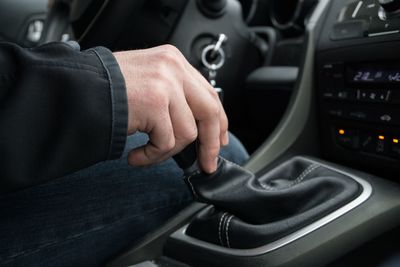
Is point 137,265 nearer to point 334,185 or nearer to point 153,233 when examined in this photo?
point 153,233

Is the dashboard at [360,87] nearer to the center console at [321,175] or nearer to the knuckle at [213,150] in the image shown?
the center console at [321,175]

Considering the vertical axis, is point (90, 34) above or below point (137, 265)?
above

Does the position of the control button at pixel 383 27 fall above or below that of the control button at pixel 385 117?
above

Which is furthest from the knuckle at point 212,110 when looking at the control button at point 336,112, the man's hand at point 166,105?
the control button at point 336,112

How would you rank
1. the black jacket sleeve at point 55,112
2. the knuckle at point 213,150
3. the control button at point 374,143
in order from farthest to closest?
1. the control button at point 374,143
2. the knuckle at point 213,150
3. the black jacket sleeve at point 55,112

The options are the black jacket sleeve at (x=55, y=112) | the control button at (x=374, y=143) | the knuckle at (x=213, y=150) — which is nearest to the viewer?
the black jacket sleeve at (x=55, y=112)

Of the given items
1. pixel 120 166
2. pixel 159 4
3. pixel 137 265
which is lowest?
pixel 137 265

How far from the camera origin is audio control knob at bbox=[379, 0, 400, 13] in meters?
0.62

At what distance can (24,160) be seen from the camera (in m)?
0.43

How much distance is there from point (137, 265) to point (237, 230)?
16cm

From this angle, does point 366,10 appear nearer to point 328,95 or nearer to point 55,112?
point 328,95

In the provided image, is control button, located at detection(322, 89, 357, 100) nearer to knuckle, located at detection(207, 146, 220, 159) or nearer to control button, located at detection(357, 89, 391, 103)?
control button, located at detection(357, 89, 391, 103)

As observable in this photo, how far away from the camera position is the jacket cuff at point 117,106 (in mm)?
457

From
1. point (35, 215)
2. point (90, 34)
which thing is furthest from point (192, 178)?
point (90, 34)
